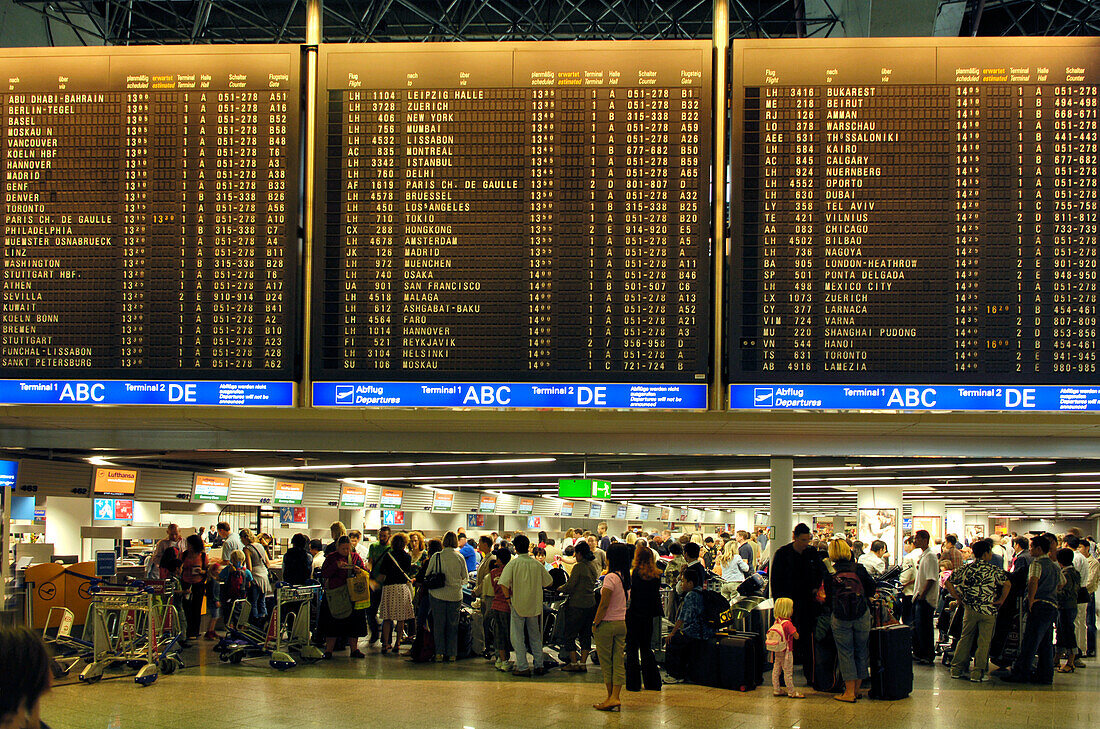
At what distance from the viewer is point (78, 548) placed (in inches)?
786

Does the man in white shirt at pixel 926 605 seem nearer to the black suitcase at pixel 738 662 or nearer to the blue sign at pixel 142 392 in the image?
the black suitcase at pixel 738 662

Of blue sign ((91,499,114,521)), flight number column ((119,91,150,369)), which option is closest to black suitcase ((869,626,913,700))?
flight number column ((119,91,150,369))

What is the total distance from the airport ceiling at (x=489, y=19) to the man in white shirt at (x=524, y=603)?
11.8 meters

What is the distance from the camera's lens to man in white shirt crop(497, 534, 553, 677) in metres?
10.3

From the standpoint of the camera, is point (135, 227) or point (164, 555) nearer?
point (135, 227)

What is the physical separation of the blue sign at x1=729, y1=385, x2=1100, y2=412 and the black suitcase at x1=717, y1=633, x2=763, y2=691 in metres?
2.79

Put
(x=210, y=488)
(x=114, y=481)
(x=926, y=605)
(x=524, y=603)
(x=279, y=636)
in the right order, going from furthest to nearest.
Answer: (x=210, y=488) → (x=114, y=481) → (x=926, y=605) → (x=279, y=636) → (x=524, y=603)

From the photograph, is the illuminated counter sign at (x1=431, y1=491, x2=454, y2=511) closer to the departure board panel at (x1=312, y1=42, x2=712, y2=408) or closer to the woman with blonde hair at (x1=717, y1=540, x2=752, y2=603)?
the woman with blonde hair at (x1=717, y1=540, x2=752, y2=603)

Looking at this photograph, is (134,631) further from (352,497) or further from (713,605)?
(352,497)

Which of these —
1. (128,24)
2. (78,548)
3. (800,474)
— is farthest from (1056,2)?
(78,548)

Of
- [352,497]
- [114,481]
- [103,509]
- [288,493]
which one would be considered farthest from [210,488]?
[352,497]

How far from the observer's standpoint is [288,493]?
24719 millimetres

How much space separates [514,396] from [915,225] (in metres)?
3.66

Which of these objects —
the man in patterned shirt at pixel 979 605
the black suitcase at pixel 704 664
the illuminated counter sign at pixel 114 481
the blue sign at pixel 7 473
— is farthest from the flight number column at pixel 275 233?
the illuminated counter sign at pixel 114 481
